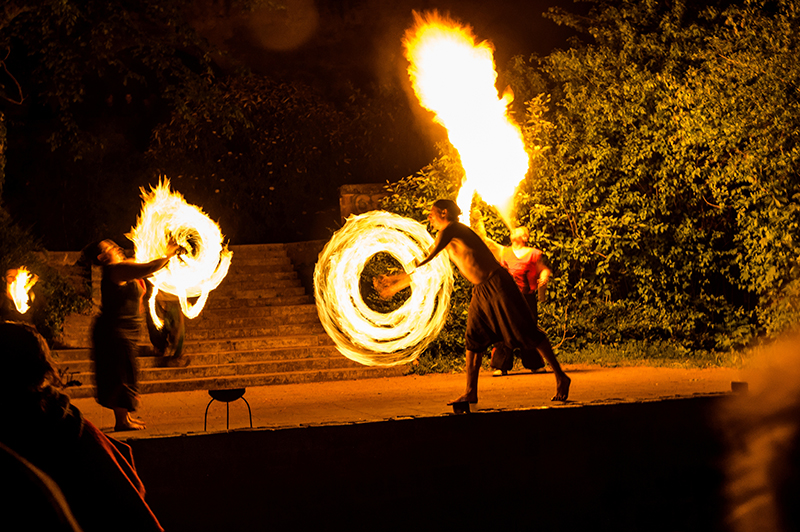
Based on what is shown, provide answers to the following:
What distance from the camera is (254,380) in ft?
35.3

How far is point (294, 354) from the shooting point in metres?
11.8

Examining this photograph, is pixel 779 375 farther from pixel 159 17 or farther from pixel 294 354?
pixel 159 17

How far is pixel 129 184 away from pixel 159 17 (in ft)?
15.9

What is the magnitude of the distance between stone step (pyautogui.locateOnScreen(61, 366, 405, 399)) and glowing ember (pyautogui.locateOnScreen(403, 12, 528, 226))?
305 centimetres

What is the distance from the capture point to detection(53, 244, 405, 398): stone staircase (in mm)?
10789

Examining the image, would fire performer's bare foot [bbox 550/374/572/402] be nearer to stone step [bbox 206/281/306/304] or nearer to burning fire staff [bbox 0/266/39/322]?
burning fire staff [bbox 0/266/39/322]

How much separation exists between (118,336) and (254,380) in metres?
3.68

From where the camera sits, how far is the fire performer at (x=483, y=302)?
288 inches

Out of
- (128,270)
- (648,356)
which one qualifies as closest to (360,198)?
(648,356)

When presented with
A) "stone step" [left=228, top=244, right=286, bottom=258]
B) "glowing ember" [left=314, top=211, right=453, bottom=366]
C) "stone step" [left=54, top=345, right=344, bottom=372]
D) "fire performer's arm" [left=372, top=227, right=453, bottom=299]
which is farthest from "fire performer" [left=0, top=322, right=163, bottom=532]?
"stone step" [left=228, top=244, right=286, bottom=258]

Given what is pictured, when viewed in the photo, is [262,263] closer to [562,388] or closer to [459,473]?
[562,388]

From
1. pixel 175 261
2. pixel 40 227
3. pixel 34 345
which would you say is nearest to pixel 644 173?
pixel 175 261

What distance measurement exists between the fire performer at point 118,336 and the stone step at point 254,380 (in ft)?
10.4

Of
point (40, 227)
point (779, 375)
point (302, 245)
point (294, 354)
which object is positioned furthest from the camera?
point (40, 227)
